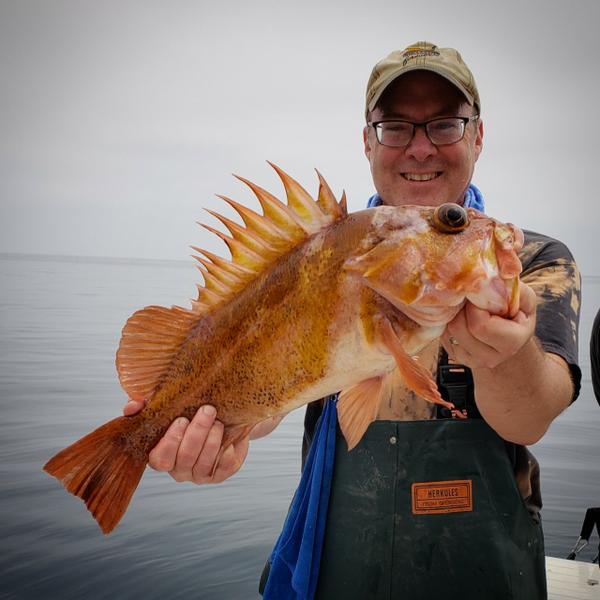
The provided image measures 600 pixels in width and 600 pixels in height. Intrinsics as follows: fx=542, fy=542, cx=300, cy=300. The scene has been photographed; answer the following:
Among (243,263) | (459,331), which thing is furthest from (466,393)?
(243,263)

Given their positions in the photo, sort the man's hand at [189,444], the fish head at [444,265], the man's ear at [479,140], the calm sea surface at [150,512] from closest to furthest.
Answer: the fish head at [444,265] → the man's hand at [189,444] → the man's ear at [479,140] → the calm sea surface at [150,512]

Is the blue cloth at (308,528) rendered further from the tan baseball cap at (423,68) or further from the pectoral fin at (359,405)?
the tan baseball cap at (423,68)

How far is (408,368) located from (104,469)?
1.17 m

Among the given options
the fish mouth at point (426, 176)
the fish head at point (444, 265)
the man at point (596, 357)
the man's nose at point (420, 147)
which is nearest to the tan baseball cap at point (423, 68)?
the man's nose at point (420, 147)

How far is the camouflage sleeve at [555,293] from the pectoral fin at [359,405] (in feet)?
2.31

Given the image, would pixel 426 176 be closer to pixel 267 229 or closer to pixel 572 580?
pixel 267 229

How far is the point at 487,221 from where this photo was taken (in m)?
1.67

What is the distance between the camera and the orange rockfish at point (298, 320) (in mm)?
1642

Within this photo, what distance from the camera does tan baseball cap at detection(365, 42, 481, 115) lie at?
2.76 meters

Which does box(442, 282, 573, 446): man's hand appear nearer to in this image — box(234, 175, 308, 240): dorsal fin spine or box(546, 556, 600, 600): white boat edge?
box(234, 175, 308, 240): dorsal fin spine

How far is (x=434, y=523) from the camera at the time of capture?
2.37 metres

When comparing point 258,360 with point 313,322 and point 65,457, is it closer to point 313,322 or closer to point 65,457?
point 313,322

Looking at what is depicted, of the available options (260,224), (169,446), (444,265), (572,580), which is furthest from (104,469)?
(572,580)

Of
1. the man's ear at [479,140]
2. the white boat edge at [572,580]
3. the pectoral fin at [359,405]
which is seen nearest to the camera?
the pectoral fin at [359,405]
